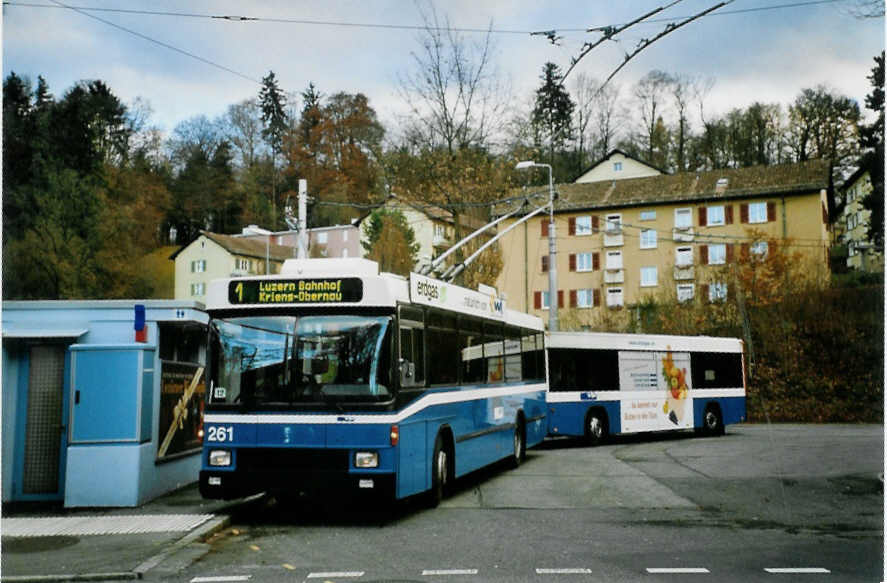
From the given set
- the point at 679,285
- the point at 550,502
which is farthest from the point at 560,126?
the point at 550,502

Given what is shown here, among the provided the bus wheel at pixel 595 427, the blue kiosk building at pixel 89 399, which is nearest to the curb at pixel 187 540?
the blue kiosk building at pixel 89 399

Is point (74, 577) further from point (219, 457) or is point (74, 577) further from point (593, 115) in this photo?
point (593, 115)

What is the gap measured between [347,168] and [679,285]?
55.4 ft

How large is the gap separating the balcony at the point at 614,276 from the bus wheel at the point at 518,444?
43.2m

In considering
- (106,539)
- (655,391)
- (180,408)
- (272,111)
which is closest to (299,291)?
(106,539)

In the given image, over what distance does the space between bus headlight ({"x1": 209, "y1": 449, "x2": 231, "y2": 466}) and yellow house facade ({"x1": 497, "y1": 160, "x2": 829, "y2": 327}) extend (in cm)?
4362

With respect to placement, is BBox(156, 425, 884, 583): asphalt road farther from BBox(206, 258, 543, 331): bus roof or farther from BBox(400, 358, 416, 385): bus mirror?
BBox(206, 258, 543, 331): bus roof

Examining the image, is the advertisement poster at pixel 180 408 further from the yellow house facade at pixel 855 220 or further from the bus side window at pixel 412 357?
the yellow house facade at pixel 855 220

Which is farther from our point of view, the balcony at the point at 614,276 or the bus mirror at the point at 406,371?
the balcony at the point at 614,276

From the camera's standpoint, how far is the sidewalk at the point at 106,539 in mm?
8000

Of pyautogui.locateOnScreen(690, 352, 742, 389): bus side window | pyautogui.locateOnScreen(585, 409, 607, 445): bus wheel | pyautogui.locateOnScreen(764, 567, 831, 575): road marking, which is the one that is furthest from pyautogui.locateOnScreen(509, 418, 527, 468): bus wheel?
pyautogui.locateOnScreen(690, 352, 742, 389): bus side window

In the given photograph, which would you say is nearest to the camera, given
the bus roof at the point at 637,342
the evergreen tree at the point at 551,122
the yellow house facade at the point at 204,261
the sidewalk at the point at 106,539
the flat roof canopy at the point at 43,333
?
the sidewalk at the point at 106,539

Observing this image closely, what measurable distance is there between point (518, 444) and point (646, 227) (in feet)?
144

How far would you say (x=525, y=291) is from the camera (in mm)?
60562
